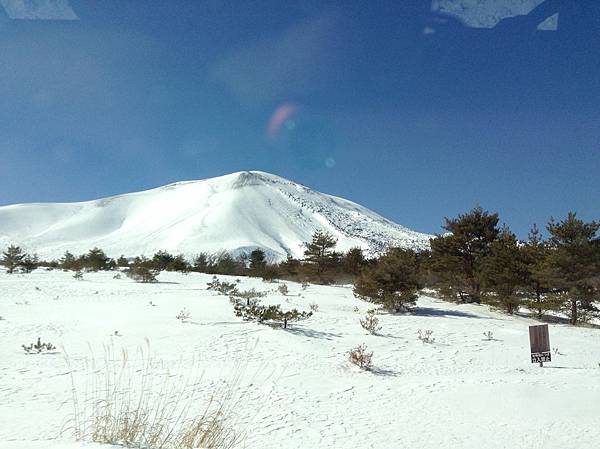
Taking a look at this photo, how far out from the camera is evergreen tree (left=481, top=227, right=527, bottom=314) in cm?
1723

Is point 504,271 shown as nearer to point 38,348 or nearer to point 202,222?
point 38,348

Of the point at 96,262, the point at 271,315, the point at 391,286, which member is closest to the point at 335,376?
the point at 271,315

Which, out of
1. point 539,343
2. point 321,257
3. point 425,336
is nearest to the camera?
point 539,343

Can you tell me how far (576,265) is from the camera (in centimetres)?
1523

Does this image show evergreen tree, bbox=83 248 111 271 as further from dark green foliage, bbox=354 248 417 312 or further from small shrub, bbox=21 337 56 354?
small shrub, bbox=21 337 56 354

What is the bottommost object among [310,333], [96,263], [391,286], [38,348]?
[38,348]

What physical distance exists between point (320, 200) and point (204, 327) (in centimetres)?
14498

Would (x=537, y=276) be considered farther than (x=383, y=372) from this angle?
Yes

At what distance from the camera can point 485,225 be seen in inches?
834

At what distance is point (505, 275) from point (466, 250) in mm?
4386

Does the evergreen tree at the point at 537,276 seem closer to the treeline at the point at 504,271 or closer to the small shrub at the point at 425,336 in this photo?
the treeline at the point at 504,271

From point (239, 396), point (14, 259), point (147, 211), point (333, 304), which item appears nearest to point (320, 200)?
point (147, 211)

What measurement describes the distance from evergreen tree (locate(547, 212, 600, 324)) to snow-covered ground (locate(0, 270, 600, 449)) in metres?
2.20

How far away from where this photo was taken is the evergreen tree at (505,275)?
17.2 meters
